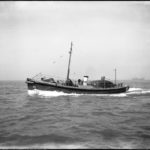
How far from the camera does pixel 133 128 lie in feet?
39.1

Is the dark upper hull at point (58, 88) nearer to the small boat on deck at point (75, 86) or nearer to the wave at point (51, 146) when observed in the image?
the small boat on deck at point (75, 86)

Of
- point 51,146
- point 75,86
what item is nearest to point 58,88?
point 75,86

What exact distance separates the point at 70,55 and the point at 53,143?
84.2 ft

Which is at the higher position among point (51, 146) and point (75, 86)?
point (75, 86)

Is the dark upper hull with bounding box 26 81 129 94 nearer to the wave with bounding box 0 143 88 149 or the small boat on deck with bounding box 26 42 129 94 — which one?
the small boat on deck with bounding box 26 42 129 94

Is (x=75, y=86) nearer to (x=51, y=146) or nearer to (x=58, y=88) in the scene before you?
(x=58, y=88)

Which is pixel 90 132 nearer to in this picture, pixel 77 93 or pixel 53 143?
pixel 53 143

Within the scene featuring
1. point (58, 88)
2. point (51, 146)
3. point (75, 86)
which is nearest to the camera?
point (51, 146)

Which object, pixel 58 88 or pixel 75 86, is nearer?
pixel 58 88

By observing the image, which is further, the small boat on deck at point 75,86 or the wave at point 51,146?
the small boat on deck at point 75,86

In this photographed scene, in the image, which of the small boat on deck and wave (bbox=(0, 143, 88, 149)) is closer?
wave (bbox=(0, 143, 88, 149))

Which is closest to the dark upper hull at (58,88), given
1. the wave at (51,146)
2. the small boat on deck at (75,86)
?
the small boat on deck at (75,86)

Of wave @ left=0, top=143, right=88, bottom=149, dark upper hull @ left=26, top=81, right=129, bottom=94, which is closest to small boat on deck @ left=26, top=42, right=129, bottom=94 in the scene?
dark upper hull @ left=26, top=81, right=129, bottom=94

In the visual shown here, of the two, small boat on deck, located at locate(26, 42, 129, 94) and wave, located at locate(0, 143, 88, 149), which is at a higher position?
small boat on deck, located at locate(26, 42, 129, 94)
